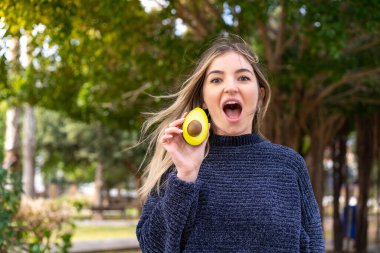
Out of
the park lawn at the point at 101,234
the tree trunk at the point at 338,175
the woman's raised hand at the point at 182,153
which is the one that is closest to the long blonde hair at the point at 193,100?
the woman's raised hand at the point at 182,153

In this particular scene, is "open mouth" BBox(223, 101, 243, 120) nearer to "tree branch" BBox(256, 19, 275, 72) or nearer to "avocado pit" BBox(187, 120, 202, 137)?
"avocado pit" BBox(187, 120, 202, 137)

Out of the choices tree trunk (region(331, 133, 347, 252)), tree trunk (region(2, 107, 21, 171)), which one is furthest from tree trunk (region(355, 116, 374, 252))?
tree trunk (region(2, 107, 21, 171))

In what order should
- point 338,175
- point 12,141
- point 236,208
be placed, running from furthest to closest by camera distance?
1. point 338,175
2. point 12,141
3. point 236,208

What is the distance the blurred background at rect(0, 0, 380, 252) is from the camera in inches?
245

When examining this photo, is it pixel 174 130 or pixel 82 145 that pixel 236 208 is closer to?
pixel 174 130

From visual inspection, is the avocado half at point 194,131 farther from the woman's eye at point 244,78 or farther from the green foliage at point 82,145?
the green foliage at point 82,145

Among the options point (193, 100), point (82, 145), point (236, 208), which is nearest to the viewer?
point (236, 208)

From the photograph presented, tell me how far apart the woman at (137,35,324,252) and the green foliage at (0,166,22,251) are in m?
2.71

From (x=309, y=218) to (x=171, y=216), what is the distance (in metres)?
0.55

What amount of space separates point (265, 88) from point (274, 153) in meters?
0.34

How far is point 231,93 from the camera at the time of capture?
2.25 metres

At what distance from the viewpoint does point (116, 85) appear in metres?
11.2

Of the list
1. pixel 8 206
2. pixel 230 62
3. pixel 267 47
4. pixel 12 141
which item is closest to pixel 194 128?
pixel 230 62

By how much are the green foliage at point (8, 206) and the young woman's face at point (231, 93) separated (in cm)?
290
